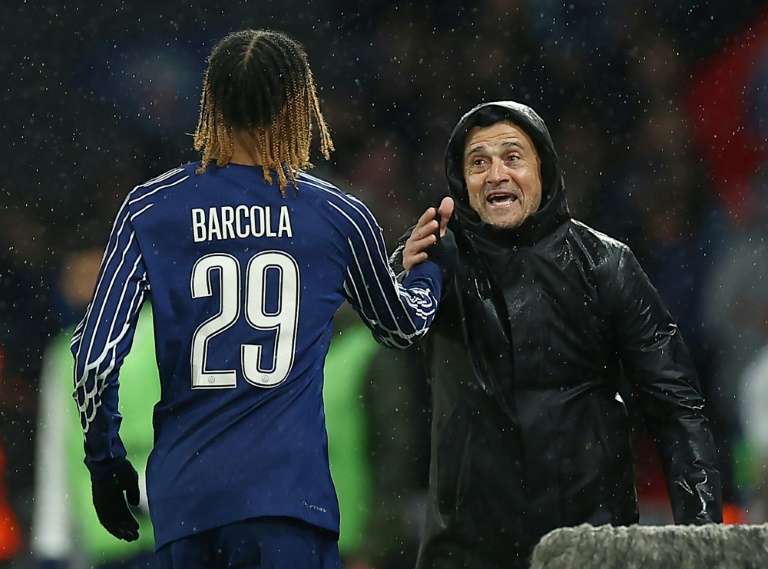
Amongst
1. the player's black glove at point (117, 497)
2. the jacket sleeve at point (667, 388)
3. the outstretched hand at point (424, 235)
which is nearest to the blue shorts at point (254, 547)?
the player's black glove at point (117, 497)

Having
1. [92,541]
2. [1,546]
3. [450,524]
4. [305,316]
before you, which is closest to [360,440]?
[92,541]

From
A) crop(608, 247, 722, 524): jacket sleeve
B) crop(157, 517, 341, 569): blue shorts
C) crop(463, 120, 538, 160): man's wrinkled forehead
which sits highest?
crop(463, 120, 538, 160): man's wrinkled forehead

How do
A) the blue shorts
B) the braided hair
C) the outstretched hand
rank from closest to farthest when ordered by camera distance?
the blue shorts, the braided hair, the outstretched hand

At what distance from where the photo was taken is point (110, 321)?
2.20 m

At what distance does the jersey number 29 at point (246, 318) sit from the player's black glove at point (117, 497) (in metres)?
0.28

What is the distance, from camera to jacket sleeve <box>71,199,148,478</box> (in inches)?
86.4

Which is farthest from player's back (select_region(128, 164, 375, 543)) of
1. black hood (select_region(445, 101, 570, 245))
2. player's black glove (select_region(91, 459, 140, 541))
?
black hood (select_region(445, 101, 570, 245))

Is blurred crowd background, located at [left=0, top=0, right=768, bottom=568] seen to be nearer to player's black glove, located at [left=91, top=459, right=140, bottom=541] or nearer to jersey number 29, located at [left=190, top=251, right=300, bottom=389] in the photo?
player's black glove, located at [left=91, top=459, right=140, bottom=541]

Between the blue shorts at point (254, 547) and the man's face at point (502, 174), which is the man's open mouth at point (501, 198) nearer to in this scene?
the man's face at point (502, 174)

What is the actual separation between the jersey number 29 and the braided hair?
0.60 feet

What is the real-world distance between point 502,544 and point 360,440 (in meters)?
2.18

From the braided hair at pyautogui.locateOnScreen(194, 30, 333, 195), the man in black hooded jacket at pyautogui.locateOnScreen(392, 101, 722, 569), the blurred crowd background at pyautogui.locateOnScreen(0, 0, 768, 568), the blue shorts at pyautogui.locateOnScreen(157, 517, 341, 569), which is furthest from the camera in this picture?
the blurred crowd background at pyautogui.locateOnScreen(0, 0, 768, 568)

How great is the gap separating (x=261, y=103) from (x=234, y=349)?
0.47m

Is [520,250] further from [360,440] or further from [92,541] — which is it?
[92,541]
